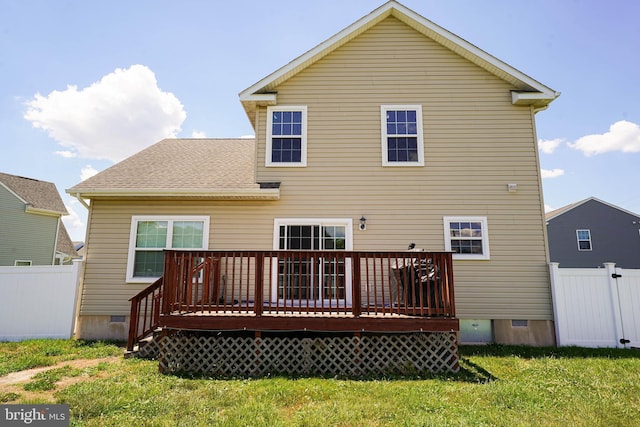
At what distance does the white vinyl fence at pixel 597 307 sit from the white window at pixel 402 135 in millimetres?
4190

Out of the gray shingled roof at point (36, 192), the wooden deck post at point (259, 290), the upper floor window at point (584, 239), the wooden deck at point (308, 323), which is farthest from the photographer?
the upper floor window at point (584, 239)

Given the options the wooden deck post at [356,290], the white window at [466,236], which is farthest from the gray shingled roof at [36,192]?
the white window at [466,236]

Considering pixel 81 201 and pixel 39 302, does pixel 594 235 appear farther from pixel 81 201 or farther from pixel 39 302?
pixel 39 302

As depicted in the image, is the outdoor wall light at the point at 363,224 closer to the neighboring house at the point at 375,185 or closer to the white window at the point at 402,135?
the neighboring house at the point at 375,185

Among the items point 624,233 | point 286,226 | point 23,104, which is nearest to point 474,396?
point 286,226

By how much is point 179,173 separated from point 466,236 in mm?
7387

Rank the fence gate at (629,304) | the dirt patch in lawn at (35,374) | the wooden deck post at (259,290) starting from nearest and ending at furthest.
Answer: the dirt patch in lawn at (35,374), the wooden deck post at (259,290), the fence gate at (629,304)

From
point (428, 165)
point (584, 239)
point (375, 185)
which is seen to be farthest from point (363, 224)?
point (584, 239)

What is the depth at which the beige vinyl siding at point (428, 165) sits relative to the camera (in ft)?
25.7

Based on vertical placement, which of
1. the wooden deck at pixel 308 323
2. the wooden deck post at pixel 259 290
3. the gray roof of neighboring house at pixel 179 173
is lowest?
the wooden deck at pixel 308 323

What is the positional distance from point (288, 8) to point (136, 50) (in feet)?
13.8

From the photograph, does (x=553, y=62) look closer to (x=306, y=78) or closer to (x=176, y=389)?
(x=306, y=78)

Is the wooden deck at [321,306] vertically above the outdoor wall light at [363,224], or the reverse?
the outdoor wall light at [363,224]

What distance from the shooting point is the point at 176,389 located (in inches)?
182
